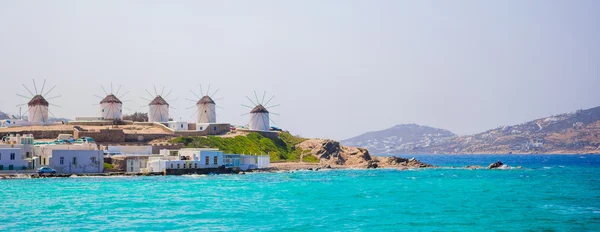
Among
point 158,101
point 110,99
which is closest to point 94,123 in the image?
point 110,99

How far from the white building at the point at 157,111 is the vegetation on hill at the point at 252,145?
1091cm

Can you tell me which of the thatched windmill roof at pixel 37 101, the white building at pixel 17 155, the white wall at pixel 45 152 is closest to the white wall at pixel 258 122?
the thatched windmill roof at pixel 37 101

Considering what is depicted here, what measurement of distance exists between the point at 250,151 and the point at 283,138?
1391 centimetres

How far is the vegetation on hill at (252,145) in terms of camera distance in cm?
8275

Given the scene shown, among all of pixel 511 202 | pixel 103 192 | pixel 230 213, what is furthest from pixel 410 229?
pixel 103 192

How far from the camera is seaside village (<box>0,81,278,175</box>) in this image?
204 ft

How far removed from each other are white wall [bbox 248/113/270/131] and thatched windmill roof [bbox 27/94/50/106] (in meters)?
23.4

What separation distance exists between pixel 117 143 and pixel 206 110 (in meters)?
20.2

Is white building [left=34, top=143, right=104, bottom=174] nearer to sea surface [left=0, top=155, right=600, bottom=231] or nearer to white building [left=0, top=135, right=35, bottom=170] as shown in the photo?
white building [left=0, top=135, right=35, bottom=170]

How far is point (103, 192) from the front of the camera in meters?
46.7

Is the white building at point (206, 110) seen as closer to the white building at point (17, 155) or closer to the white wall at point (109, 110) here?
the white wall at point (109, 110)

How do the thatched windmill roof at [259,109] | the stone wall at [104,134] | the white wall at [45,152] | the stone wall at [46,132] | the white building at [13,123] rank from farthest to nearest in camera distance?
the thatched windmill roof at [259,109] → the white building at [13,123] → the stone wall at [46,132] → the stone wall at [104,134] → the white wall at [45,152]

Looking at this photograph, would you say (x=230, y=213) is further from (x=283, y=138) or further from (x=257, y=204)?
(x=283, y=138)

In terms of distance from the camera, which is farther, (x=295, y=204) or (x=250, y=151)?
(x=250, y=151)
